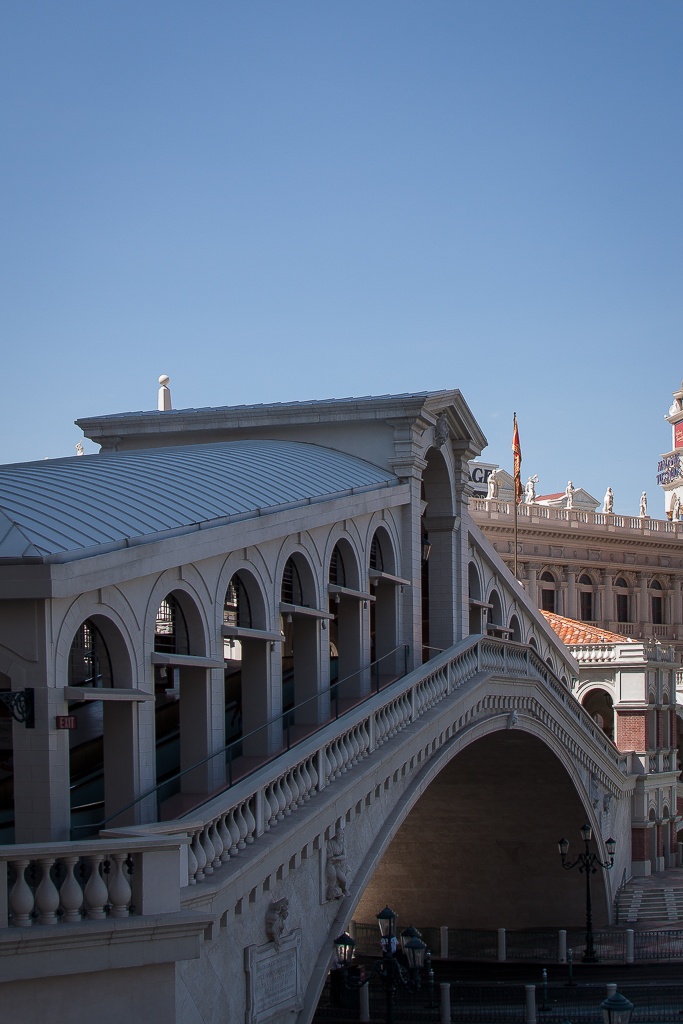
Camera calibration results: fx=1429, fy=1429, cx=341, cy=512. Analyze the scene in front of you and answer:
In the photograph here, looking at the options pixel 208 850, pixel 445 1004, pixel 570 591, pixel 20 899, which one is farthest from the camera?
pixel 570 591

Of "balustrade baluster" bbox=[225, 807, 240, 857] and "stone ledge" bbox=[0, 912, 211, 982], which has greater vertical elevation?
"balustrade baluster" bbox=[225, 807, 240, 857]

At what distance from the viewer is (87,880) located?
1216 cm

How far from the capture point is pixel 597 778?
39.8 m

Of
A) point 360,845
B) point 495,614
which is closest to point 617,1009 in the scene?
point 360,845

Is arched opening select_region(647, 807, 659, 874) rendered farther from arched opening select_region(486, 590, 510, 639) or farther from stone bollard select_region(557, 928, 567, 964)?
stone bollard select_region(557, 928, 567, 964)

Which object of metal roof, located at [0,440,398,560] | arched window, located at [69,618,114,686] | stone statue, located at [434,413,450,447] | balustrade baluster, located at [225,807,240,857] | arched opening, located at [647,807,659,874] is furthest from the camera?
arched opening, located at [647,807,659,874]

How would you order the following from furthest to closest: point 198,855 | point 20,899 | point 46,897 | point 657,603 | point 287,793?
point 657,603 < point 287,793 < point 198,855 < point 46,897 < point 20,899

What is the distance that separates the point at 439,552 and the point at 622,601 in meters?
45.7

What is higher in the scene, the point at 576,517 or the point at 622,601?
the point at 576,517

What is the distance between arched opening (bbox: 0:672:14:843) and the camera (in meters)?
14.7

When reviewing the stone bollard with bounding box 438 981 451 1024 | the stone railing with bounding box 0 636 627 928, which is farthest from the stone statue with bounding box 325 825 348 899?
the stone bollard with bounding box 438 981 451 1024

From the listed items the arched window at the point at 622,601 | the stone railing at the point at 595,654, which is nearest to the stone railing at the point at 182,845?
the stone railing at the point at 595,654

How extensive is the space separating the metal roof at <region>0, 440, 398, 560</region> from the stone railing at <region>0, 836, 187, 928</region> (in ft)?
9.21

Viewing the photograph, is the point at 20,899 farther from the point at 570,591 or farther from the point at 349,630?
the point at 570,591
